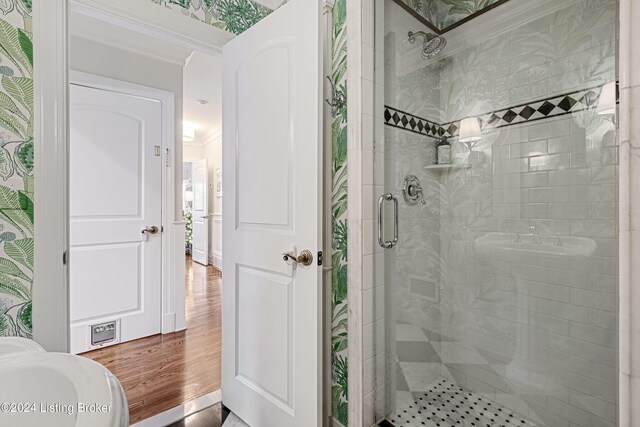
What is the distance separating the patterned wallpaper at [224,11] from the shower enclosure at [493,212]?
778 mm

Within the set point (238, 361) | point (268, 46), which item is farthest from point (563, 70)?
point (238, 361)

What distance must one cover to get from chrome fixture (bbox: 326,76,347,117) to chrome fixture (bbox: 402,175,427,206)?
47 centimetres

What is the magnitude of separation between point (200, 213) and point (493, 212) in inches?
221

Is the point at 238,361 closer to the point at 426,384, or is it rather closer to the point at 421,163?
the point at 426,384

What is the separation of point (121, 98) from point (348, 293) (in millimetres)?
2370

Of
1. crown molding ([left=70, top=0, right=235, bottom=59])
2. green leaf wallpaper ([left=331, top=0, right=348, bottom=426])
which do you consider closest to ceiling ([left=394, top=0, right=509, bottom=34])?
green leaf wallpaper ([left=331, top=0, right=348, bottom=426])

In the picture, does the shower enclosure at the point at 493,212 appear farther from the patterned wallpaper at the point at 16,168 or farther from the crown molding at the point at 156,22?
the patterned wallpaper at the point at 16,168

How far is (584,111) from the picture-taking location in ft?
3.97

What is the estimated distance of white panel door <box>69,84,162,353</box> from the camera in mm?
2320

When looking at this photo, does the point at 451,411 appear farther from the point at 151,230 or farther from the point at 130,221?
the point at 130,221

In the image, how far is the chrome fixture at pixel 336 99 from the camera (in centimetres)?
138

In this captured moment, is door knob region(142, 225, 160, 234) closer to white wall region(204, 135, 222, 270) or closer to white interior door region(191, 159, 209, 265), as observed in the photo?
white wall region(204, 135, 222, 270)

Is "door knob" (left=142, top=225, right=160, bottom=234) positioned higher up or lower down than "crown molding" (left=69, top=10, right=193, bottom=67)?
lower down

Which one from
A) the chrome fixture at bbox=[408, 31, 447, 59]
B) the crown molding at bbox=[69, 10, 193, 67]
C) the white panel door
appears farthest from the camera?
the white panel door
